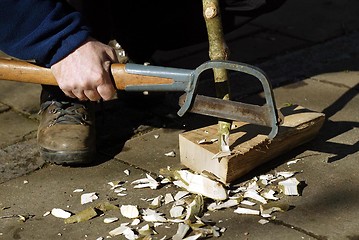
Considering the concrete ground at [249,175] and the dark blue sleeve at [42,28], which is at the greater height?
the dark blue sleeve at [42,28]

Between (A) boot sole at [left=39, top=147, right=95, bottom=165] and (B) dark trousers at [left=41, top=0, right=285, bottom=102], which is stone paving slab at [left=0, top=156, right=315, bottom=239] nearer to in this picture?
(A) boot sole at [left=39, top=147, right=95, bottom=165]

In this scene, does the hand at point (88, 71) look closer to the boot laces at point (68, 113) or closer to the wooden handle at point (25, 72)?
the wooden handle at point (25, 72)

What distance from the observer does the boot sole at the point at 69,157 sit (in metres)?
2.88

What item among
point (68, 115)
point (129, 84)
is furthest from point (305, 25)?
point (129, 84)

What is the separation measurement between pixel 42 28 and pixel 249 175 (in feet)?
2.97

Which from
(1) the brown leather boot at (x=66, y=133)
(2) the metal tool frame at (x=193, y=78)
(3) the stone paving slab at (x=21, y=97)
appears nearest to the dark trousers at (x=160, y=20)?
(1) the brown leather boot at (x=66, y=133)

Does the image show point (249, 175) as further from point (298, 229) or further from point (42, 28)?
point (42, 28)

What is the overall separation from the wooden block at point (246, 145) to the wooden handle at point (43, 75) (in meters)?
0.36

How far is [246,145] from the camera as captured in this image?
2.69 meters

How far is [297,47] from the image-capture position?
4.16 meters

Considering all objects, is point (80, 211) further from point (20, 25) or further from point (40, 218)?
point (20, 25)

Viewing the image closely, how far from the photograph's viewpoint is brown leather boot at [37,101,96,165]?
2.89 m

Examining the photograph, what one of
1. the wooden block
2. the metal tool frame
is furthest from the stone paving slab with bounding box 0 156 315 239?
the metal tool frame

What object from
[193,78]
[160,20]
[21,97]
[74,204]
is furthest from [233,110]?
[21,97]
